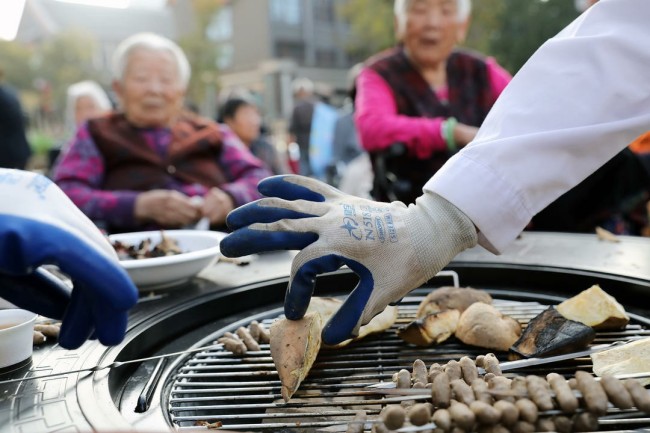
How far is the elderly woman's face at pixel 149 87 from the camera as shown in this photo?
9.79 feet

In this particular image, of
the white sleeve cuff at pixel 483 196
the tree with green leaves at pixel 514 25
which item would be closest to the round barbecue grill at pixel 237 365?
the white sleeve cuff at pixel 483 196

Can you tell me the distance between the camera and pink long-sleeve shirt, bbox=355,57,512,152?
2.76 m

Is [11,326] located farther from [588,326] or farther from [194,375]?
[588,326]

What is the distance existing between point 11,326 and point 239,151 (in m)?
2.20

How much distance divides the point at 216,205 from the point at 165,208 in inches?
10.4

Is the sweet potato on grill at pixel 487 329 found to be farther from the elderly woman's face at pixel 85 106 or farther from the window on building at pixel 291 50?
the window on building at pixel 291 50

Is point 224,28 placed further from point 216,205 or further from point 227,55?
point 216,205

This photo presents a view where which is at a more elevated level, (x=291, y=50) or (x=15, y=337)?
(x=15, y=337)

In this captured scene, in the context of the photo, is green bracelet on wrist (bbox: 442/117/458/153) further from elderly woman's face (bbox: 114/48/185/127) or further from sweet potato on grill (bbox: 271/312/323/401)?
sweet potato on grill (bbox: 271/312/323/401)

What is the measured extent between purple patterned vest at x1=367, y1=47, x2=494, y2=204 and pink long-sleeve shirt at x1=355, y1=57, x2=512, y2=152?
49 mm

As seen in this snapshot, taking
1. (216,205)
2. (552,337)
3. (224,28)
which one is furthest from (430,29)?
(224,28)

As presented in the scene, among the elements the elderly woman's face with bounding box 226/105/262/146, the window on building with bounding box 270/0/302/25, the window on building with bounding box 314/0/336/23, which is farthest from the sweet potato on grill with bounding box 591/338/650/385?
the window on building with bounding box 314/0/336/23

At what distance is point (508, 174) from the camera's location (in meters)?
1.09

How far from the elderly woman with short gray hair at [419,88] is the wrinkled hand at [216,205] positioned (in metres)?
0.91
